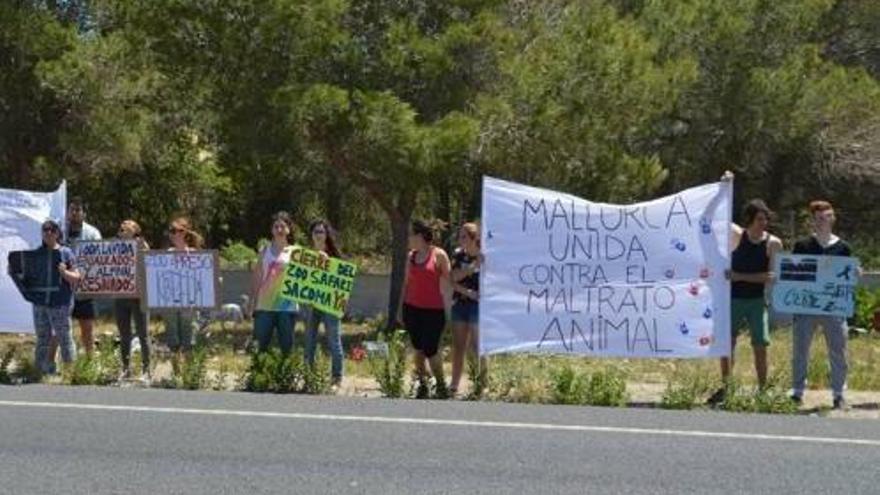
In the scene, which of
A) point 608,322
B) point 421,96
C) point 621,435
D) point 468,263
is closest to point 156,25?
point 421,96

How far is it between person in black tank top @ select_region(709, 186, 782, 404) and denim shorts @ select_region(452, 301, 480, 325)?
2.05m

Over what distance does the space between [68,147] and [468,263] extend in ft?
32.1

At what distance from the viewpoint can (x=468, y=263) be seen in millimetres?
10562

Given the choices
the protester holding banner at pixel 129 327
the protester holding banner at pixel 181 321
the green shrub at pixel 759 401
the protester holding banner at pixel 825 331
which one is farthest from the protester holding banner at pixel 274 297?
the protester holding banner at pixel 825 331

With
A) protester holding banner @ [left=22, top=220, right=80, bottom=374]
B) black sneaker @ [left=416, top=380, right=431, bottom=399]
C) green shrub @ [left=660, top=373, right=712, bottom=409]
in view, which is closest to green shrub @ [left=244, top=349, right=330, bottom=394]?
black sneaker @ [left=416, top=380, right=431, bottom=399]

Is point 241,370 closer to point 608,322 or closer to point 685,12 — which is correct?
point 608,322

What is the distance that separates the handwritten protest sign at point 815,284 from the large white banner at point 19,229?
22.9 feet

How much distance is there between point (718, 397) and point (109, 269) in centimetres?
554

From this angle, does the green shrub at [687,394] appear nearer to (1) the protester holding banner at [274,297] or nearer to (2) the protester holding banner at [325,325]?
(2) the protester holding banner at [325,325]

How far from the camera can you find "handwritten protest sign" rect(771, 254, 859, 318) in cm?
980

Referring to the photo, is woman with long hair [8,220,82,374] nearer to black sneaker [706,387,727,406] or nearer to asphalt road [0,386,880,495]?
asphalt road [0,386,880,495]

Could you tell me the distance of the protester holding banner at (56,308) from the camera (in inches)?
441

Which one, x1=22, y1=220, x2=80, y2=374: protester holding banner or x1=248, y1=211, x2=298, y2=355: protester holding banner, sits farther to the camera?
x1=22, y1=220, x2=80, y2=374: protester holding banner

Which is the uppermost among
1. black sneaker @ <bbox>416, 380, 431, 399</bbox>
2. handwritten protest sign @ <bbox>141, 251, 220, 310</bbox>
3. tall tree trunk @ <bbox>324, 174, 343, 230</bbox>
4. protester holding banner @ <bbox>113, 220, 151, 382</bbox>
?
tall tree trunk @ <bbox>324, 174, 343, 230</bbox>
